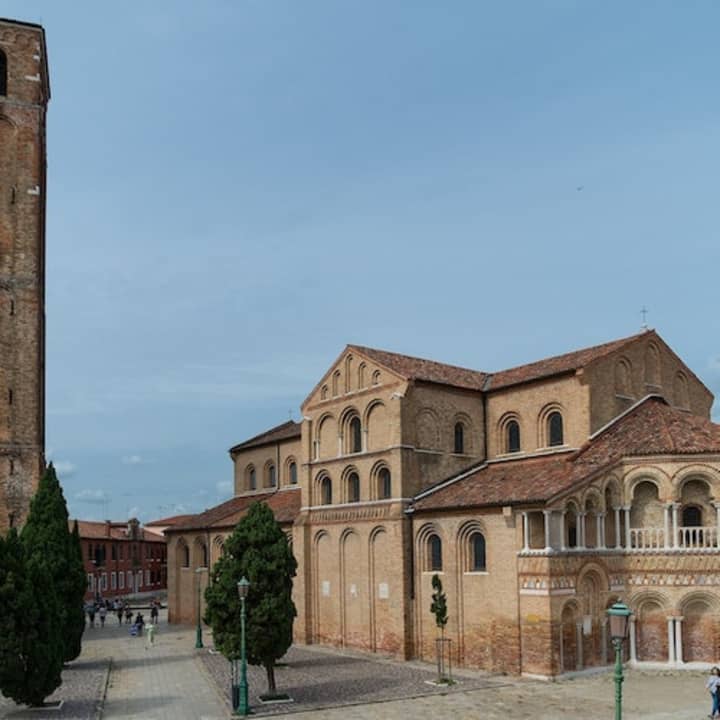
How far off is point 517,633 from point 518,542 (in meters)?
3.10

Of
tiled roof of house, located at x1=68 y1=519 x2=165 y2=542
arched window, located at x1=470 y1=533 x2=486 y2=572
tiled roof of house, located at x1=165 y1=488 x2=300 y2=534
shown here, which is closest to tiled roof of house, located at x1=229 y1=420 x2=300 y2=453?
tiled roof of house, located at x1=165 y1=488 x2=300 y2=534

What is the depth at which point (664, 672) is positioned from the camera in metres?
31.2

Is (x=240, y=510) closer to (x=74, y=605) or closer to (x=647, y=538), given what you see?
(x=74, y=605)

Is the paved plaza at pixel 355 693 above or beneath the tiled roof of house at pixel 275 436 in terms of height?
beneath

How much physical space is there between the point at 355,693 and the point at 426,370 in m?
15.3

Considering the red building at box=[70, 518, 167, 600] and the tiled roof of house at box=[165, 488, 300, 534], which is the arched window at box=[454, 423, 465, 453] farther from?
the red building at box=[70, 518, 167, 600]

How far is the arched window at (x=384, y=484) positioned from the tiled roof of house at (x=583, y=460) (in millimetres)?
1749

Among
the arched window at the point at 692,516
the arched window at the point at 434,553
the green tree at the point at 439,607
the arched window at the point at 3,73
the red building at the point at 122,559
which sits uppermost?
the arched window at the point at 3,73

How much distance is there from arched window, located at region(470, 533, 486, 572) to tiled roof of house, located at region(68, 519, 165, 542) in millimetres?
58546

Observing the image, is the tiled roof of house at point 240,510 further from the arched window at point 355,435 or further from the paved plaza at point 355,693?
the paved plaza at point 355,693

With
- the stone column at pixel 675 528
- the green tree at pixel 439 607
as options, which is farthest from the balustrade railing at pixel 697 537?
the green tree at pixel 439 607

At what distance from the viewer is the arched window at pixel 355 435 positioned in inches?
1571

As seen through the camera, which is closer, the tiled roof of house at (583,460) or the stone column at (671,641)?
the stone column at (671,641)

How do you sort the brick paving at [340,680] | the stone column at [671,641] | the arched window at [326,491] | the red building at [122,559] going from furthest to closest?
the red building at [122,559], the arched window at [326,491], the stone column at [671,641], the brick paving at [340,680]
